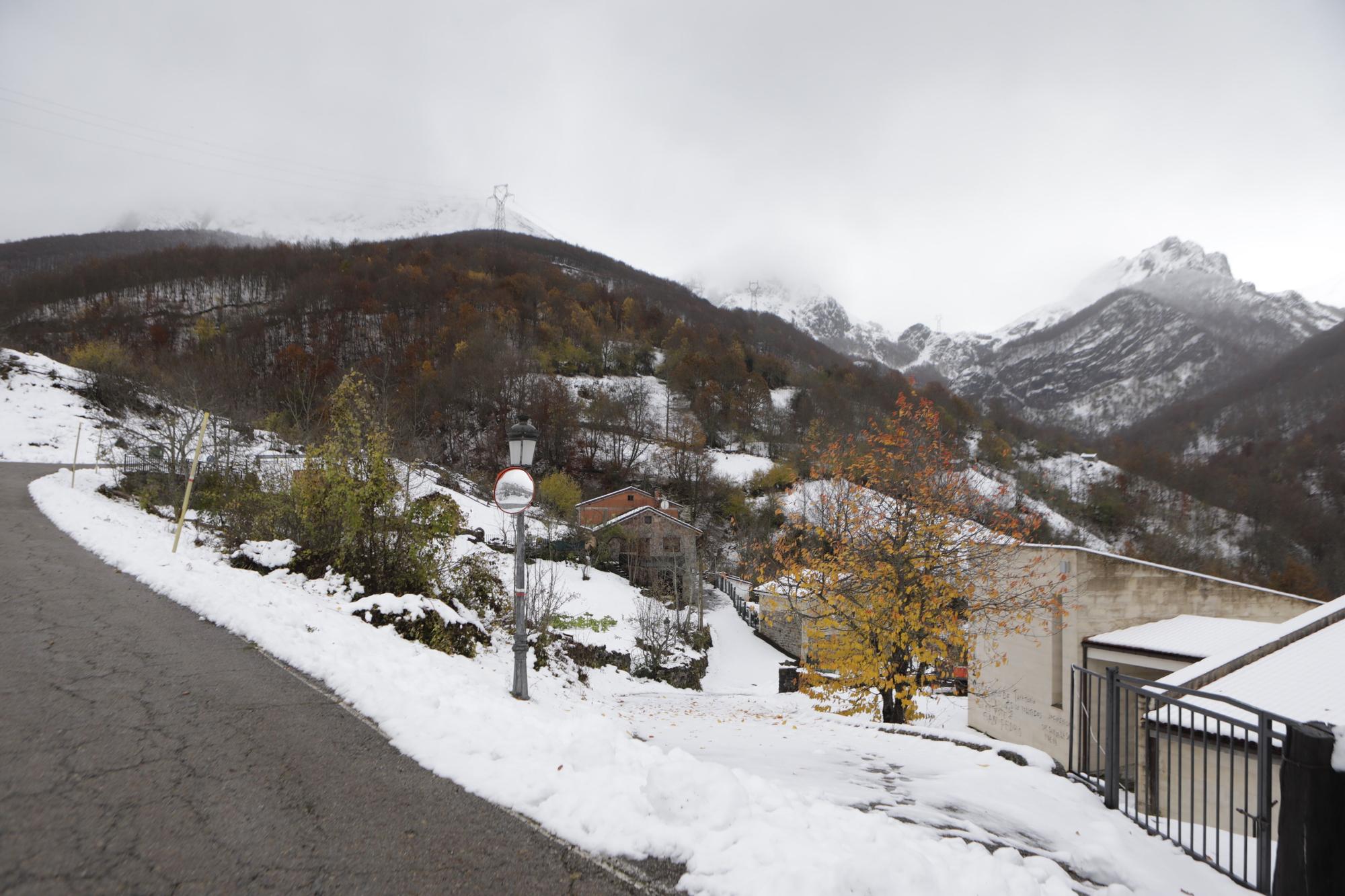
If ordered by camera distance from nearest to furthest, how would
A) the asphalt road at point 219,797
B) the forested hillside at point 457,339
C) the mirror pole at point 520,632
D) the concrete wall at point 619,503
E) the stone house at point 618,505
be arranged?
the asphalt road at point 219,797
the mirror pole at point 520,632
the stone house at point 618,505
the concrete wall at point 619,503
the forested hillside at point 457,339

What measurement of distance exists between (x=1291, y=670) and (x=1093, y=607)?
21.9 ft

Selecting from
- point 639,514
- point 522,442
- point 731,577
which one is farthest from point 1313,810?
point 731,577

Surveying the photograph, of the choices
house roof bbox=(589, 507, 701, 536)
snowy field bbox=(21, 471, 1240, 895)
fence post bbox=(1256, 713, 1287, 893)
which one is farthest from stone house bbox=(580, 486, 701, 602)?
fence post bbox=(1256, 713, 1287, 893)

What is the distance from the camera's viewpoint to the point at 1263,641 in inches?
436

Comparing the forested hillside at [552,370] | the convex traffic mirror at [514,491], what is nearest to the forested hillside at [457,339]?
the forested hillside at [552,370]

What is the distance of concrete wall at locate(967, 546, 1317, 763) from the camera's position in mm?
16688

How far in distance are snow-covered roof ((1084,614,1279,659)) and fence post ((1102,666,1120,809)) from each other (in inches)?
481

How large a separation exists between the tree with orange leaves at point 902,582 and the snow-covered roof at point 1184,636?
1712 mm

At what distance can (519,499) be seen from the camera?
23.5 feet

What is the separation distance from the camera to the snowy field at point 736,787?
11.9 feet

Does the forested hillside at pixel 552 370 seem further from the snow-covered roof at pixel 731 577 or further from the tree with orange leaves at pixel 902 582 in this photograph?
the tree with orange leaves at pixel 902 582

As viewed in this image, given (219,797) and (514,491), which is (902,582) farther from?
(219,797)

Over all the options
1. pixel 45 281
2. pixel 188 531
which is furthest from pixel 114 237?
pixel 188 531

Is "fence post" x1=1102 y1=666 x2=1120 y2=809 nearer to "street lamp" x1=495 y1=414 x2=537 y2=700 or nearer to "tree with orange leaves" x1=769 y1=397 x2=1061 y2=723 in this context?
"street lamp" x1=495 y1=414 x2=537 y2=700
